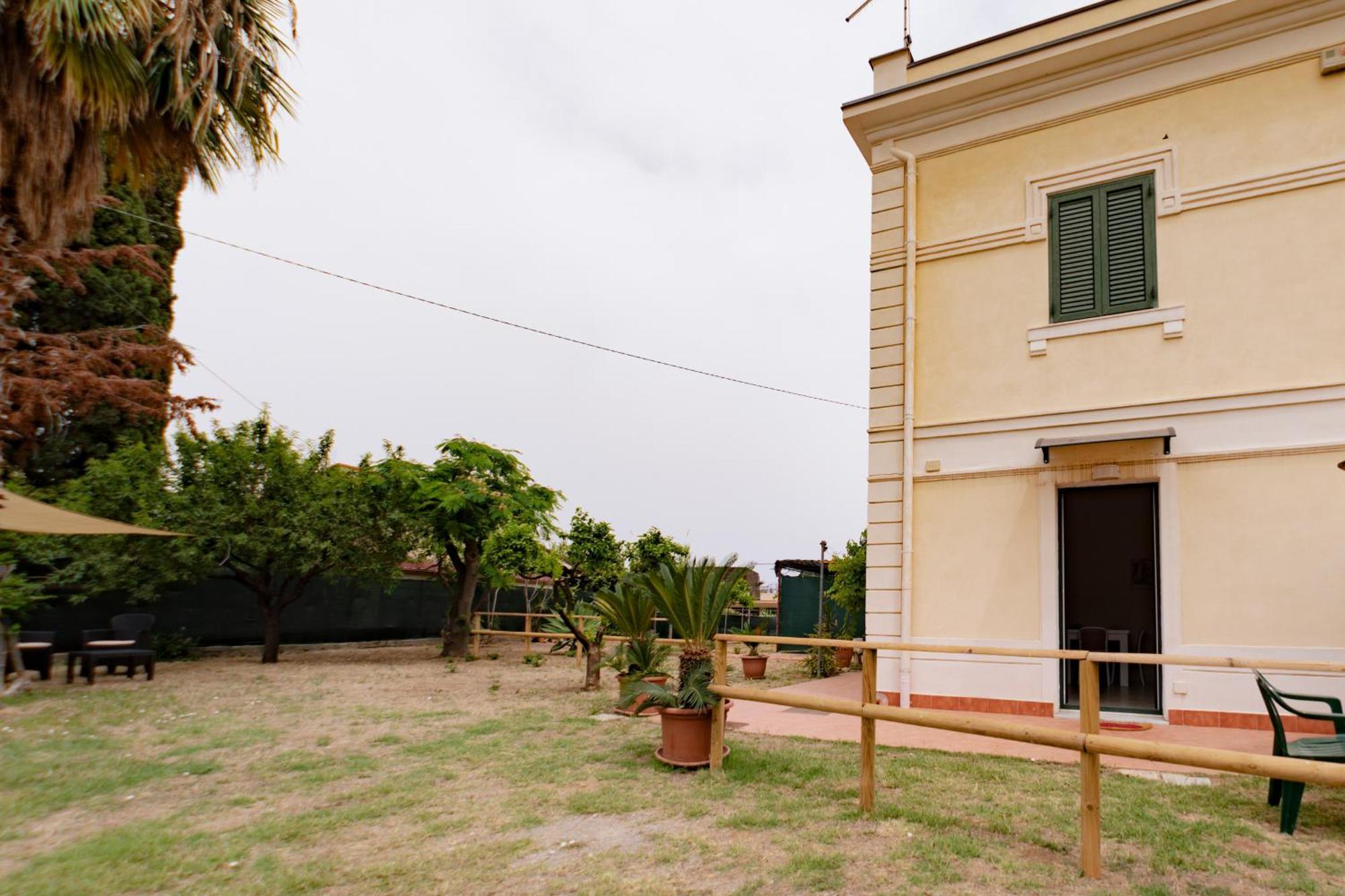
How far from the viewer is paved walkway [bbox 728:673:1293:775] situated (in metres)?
6.48

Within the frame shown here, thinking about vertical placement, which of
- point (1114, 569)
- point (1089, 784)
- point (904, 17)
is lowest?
point (1089, 784)

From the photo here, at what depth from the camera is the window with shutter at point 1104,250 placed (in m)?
8.41

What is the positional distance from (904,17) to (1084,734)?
956 cm

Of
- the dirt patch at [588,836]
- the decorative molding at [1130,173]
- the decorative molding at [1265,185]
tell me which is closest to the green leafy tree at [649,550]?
the decorative molding at [1130,173]

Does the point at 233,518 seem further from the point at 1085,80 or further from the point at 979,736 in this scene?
the point at 1085,80

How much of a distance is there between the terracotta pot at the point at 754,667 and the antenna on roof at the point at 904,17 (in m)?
8.93

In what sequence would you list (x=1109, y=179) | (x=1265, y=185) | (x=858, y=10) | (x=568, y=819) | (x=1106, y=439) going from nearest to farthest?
(x=568, y=819) → (x=1265, y=185) → (x=1106, y=439) → (x=1109, y=179) → (x=858, y=10)

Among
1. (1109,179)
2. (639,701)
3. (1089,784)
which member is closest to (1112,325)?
(1109,179)

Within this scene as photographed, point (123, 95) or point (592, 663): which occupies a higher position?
point (123, 95)

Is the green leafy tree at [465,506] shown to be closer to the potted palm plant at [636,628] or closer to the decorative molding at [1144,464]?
the potted palm plant at [636,628]

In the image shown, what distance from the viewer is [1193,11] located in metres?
8.09

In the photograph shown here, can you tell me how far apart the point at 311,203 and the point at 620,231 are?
5726 millimetres

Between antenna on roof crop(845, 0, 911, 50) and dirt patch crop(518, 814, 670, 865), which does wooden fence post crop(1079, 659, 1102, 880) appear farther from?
antenna on roof crop(845, 0, 911, 50)

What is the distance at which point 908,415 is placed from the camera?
9258 mm
